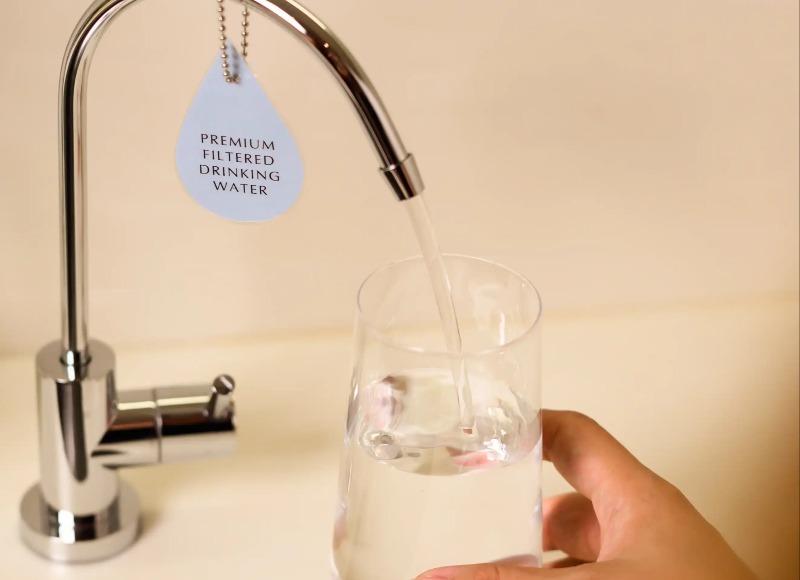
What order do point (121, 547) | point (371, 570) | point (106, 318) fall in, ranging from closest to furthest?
point (371, 570)
point (121, 547)
point (106, 318)

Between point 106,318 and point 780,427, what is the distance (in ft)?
1.71

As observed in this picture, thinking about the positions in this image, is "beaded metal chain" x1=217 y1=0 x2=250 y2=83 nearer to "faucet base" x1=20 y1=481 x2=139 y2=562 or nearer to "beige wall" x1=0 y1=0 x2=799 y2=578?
"beige wall" x1=0 y1=0 x2=799 y2=578

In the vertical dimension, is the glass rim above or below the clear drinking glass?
above

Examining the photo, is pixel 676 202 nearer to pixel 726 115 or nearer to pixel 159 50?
pixel 726 115

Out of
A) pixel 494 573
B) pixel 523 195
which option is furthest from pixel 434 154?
pixel 494 573

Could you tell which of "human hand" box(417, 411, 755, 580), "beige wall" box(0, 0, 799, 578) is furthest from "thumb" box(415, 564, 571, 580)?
"beige wall" box(0, 0, 799, 578)

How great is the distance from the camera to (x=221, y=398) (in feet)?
1.92

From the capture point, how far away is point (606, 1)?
0.67 m

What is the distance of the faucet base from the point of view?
1.91 feet

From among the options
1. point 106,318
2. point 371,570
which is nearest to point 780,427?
point 371,570

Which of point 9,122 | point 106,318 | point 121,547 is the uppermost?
point 9,122

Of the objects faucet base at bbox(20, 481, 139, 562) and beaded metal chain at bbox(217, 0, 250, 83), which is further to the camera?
faucet base at bbox(20, 481, 139, 562)

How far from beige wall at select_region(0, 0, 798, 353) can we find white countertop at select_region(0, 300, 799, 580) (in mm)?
31

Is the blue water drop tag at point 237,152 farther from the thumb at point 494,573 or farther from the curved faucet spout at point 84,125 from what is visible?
the thumb at point 494,573
